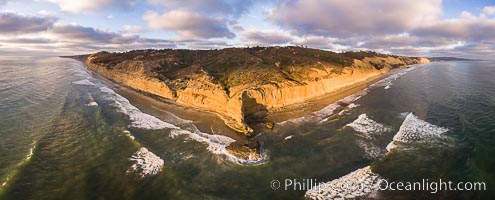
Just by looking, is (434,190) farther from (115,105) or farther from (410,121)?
(115,105)

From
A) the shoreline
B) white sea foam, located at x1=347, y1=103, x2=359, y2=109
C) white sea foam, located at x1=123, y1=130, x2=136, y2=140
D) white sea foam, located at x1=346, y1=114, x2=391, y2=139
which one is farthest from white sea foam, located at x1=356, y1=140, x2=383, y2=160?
white sea foam, located at x1=123, y1=130, x2=136, y2=140

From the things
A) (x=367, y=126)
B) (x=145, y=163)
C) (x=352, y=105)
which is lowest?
(x=145, y=163)

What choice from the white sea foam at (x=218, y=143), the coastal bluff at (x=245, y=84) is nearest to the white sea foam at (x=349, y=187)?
the white sea foam at (x=218, y=143)

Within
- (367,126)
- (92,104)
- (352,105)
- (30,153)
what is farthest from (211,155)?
(92,104)

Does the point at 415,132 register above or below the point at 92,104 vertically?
above

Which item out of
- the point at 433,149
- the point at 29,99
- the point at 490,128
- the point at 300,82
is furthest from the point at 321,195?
the point at 29,99

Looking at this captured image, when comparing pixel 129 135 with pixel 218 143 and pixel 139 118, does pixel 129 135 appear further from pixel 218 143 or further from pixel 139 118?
pixel 218 143
